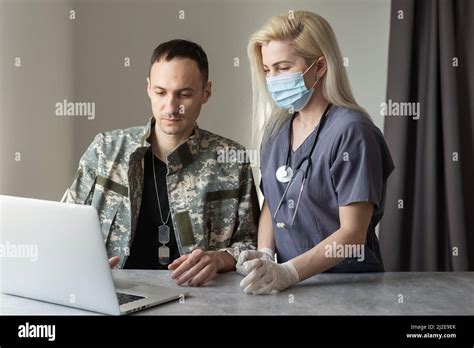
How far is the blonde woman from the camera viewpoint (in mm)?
1892

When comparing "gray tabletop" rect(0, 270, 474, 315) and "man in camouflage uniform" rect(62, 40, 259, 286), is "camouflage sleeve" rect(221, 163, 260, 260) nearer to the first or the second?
"man in camouflage uniform" rect(62, 40, 259, 286)

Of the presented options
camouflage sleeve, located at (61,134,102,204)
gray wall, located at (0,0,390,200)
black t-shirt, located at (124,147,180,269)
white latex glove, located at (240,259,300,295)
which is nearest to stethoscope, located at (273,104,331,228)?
white latex glove, located at (240,259,300,295)

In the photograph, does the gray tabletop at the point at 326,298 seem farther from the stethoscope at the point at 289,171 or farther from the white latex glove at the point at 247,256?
the stethoscope at the point at 289,171

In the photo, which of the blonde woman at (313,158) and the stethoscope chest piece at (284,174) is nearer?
the blonde woman at (313,158)

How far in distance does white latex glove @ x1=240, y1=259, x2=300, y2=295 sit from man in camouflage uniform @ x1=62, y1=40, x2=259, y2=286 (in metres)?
0.63

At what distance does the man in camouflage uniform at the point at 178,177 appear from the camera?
240 centimetres

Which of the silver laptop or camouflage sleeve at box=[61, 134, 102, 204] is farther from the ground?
camouflage sleeve at box=[61, 134, 102, 204]

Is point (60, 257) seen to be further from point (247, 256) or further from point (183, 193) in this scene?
point (183, 193)

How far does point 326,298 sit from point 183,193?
0.90 metres

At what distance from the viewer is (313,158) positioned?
2.05 m

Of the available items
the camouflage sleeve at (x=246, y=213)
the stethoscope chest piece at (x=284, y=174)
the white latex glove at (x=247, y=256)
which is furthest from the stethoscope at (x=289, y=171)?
the camouflage sleeve at (x=246, y=213)
